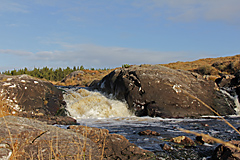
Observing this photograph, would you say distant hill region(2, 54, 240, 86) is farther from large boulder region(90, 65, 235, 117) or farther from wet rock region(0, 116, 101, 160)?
wet rock region(0, 116, 101, 160)

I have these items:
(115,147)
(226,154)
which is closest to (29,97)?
(115,147)

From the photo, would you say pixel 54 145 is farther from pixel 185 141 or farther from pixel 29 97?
pixel 29 97

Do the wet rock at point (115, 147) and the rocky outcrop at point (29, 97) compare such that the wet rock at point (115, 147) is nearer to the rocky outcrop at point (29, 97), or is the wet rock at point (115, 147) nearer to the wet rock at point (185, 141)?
the wet rock at point (185, 141)

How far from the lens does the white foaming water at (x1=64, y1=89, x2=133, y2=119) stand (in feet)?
46.0

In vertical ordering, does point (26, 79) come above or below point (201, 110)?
above

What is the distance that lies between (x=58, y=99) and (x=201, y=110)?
10.0 meters

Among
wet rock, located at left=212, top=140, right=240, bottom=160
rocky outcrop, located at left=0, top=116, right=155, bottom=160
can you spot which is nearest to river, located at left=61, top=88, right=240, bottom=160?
wet rock, located at left=212, top=140, right=240, bottom=160

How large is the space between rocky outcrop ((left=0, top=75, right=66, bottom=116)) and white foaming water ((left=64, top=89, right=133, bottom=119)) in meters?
0.75

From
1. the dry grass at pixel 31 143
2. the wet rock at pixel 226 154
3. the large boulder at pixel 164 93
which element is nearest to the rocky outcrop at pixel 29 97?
the large boulder at pixel 164 93

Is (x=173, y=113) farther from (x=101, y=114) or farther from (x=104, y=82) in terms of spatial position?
(x=104, y=82)

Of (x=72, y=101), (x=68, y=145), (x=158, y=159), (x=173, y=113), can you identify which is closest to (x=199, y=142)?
(x=158, y=159)

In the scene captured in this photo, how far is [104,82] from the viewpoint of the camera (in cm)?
1730

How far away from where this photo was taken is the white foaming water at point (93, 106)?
14.0 meters

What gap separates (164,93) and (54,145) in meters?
11.5
